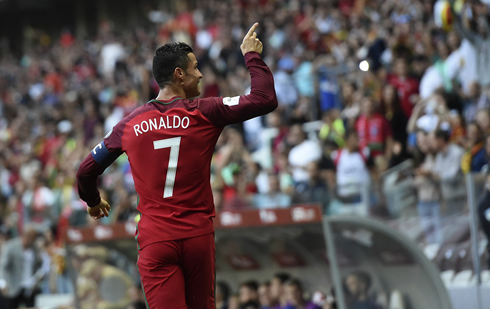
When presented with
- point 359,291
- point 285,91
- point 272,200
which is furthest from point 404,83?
point 359,291

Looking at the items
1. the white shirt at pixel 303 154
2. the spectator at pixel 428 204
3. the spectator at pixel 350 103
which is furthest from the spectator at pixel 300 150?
the spectator at pixel 428 204

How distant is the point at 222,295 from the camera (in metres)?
9.62

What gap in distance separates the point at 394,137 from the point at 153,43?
11459 millimetres

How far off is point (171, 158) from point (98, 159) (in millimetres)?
509

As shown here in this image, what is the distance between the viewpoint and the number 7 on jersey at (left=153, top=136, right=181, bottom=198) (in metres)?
4.03

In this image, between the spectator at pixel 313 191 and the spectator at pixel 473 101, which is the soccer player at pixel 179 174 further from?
the spectator at pixel 473 101

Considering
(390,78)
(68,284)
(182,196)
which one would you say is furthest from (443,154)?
(68,284)

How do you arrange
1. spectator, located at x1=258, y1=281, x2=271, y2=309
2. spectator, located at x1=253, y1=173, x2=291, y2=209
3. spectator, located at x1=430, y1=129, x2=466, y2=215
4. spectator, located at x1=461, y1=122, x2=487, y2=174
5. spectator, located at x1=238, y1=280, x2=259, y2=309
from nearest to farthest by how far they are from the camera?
spectator, located at x1=430, y1=129, x2=466, y2=215 < spectator, located at x1=461, y1=122, x2=487, y2=174 < spectator, located at x1=253, y1=173, x2=291, y2=209 < spectator, located at x1=258, y1=281, x2=271, y2=309 < spectator, located at x1=238, y1=280, x2=259, y2=309

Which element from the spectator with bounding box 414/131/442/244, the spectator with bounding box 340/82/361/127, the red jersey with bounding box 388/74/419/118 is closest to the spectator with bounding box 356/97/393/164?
the spectator with bounding box 340/82/361/127

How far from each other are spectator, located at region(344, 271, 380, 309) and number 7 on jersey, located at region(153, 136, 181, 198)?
4059mm

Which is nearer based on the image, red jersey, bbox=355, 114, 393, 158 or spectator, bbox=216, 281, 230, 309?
spectator, bbox=216, 281, 230, 309

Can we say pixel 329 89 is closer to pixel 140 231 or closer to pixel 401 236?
pixel 401 236

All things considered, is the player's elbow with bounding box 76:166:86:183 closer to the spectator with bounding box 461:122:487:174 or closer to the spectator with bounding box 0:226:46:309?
the spectator with bounding box 461:122:487:174

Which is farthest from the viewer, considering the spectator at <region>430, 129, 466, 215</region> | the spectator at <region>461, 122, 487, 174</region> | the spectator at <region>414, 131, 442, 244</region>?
the spectator at <region>461, 122, 487, 174</region>
